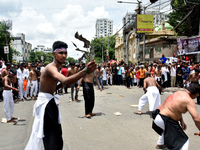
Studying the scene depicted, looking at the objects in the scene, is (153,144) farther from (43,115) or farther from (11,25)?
(11,25)

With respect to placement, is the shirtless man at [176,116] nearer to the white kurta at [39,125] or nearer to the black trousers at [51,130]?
the black trousers at [51,130]

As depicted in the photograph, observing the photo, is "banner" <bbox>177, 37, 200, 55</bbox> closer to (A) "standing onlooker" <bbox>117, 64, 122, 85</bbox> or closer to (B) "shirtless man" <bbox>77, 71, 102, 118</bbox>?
(A) "standing onlooker" <bbox>117, 64, 122, 85</bbox>

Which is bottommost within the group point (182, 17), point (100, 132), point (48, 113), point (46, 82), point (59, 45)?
point (100, 132)

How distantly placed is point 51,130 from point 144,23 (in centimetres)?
1806

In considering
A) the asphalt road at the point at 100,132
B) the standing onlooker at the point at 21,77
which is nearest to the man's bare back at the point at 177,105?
the asphalt road at the point at 100,132

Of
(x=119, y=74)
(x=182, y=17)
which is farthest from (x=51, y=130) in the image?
(x=182, y=17)

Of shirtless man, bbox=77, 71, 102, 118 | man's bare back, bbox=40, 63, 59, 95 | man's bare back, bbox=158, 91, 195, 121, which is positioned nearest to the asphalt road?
shirtless man, bbox=77, 71, 102, 118

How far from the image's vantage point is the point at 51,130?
94.2 inches

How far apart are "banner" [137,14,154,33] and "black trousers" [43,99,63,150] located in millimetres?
17436

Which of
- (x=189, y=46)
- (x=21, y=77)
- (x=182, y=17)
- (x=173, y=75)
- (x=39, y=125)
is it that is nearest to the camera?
(x=39, y=125)

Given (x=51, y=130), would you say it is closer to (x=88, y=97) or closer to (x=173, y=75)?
(x=88, y=97)

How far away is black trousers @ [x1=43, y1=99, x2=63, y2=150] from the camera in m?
2.33

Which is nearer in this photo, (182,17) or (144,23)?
(144,23)

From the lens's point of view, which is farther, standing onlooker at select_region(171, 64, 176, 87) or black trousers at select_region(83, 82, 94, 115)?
standing onlooker at select_region(171, 64, 176, 87)
